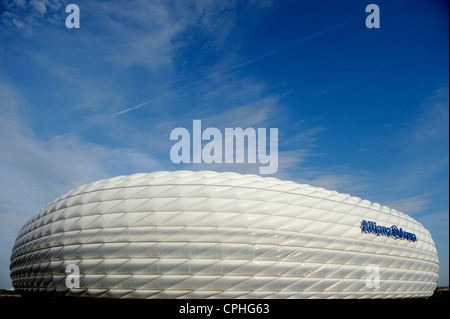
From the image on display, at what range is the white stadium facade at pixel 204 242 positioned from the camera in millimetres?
17875

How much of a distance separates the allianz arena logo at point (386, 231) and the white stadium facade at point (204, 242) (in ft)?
0.50

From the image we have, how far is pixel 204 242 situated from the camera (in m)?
18.1

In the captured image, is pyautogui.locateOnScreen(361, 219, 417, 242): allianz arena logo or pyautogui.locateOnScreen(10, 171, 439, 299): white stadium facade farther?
pyautogui.locateOnScreen(361, 219, 417, 242): allianz arena logo

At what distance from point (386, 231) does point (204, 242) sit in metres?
15.7

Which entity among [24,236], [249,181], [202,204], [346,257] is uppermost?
[249,181]

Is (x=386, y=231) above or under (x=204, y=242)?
above

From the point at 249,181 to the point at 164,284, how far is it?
840 centimetres

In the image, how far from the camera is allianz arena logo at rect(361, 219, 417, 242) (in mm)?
22844

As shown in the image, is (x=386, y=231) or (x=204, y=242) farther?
(x=386, y=231)

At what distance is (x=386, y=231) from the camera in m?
24.4

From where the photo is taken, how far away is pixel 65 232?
2039cm

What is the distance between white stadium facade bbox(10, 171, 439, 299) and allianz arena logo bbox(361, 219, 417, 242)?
0.15 metres
